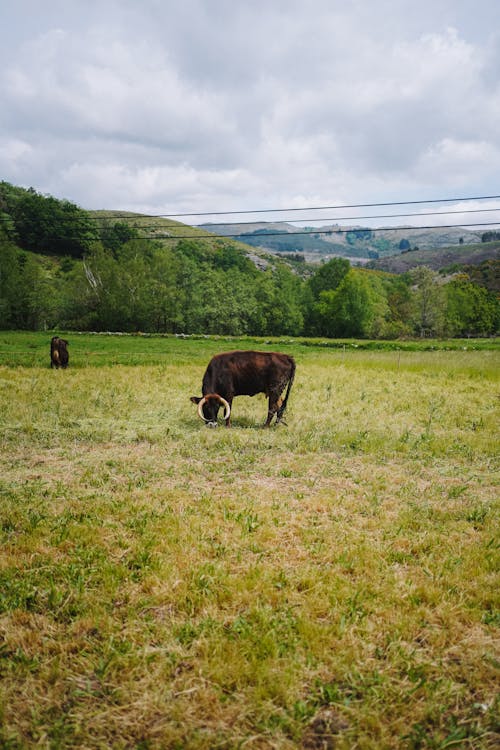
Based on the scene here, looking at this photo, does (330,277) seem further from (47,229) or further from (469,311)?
(47,229)

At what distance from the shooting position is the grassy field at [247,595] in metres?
3.00

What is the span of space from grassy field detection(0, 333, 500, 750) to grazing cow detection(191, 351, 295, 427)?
2349 mm

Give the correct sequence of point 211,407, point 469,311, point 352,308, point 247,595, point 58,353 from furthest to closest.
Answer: point 469,311, point 352,308, point 58,353, point 211,407, point 247,595

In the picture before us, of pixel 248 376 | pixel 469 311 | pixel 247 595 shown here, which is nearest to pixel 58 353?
pixel 248 376

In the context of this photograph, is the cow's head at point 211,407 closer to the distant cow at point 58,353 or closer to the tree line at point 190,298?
the distant cow at point 58,353

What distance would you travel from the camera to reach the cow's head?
1120 cm

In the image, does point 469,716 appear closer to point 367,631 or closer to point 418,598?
point 367,631

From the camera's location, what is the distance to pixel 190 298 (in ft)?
252

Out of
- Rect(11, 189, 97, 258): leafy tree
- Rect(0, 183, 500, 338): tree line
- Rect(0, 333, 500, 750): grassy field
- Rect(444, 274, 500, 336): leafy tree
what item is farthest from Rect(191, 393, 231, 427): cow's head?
Rect(11, 189, 97, 258): leafy tree

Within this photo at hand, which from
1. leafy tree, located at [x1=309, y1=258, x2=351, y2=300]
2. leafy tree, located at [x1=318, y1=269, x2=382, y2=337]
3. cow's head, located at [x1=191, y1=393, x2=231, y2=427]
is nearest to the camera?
cow's head, located at [x1=191, y1=393, x2=231, y2=427]

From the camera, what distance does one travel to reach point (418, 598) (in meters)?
4.28

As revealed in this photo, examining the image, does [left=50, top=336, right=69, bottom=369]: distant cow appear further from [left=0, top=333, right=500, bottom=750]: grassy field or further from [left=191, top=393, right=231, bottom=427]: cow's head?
[left=191, top=393, right=231, bottom=427]: cow's head

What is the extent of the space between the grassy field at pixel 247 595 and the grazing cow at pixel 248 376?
2.35 meters

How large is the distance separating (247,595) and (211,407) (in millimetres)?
7658
